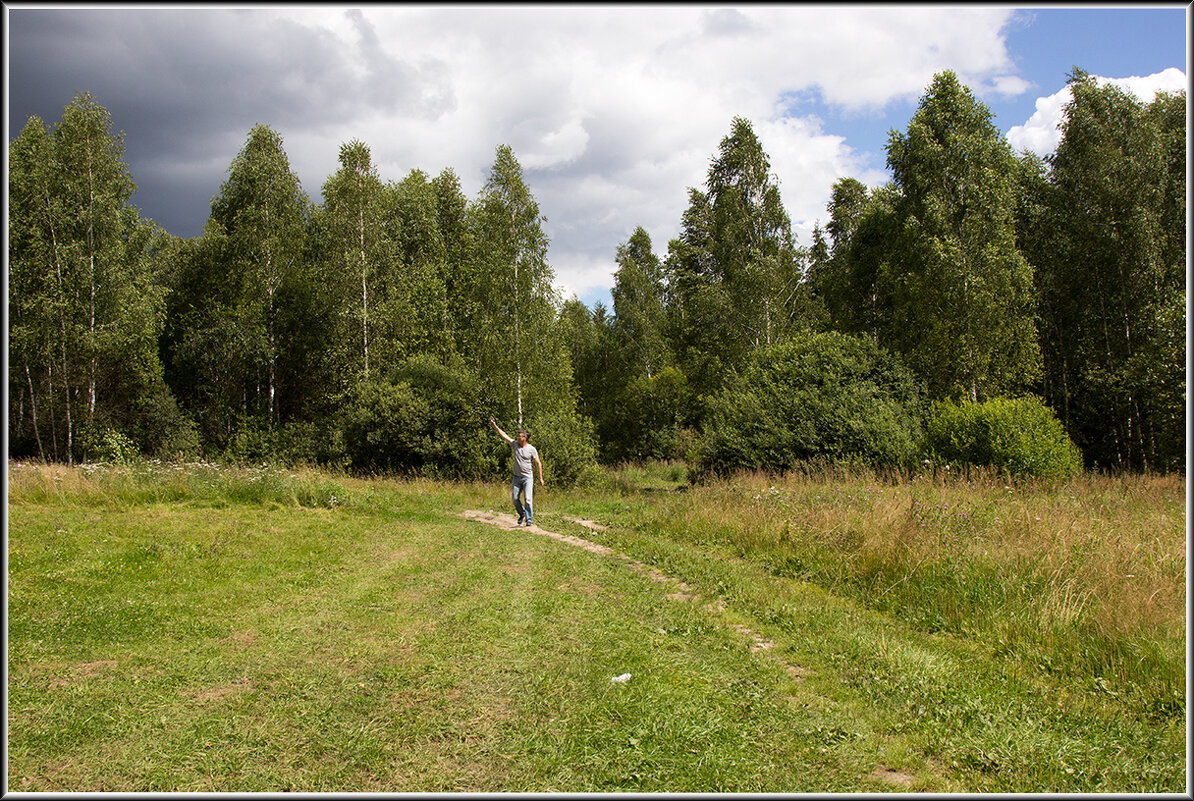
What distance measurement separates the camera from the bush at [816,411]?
1844 cm

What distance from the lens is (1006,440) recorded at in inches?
637

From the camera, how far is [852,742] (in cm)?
394

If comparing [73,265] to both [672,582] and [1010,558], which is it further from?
[1010,558]

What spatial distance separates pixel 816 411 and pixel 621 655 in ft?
51.7

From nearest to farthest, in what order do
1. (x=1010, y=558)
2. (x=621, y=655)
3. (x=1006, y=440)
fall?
(x=621, y=655), (x=1010, y=558), (x=1006, y=440)

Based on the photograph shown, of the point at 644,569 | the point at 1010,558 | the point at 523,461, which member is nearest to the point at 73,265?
the point at 523,461

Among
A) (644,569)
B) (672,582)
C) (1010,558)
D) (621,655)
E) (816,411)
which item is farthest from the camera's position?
(816,411)

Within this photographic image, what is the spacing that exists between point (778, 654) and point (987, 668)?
1696 mm

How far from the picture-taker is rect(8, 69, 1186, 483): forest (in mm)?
21781

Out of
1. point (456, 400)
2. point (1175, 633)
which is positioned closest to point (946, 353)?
point (456, 400)

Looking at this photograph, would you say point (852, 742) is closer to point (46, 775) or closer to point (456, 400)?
point (46, 775)

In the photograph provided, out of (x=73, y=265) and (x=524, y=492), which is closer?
(x=524, y=492)

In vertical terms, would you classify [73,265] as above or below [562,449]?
above

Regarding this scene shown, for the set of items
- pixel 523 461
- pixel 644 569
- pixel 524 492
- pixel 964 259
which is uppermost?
pixel 964 259
